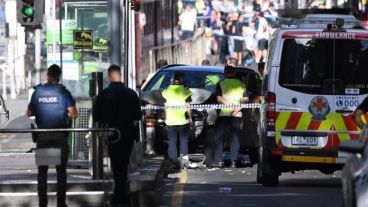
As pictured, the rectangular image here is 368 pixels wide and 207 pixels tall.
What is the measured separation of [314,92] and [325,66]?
0.40m

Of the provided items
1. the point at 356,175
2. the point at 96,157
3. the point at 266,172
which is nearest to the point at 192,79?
the point at 266,172

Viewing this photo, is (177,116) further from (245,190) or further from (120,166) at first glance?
(120,166)

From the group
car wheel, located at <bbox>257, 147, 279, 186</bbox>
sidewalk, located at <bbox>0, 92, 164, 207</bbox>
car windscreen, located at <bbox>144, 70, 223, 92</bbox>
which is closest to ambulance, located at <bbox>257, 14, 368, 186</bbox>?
car wheel, located at <bbox>257, 147, 279, 186</bbox>

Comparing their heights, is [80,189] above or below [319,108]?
below

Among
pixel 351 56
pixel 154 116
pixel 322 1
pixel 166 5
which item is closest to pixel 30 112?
pixel 351 56

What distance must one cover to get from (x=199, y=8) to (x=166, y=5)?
44.3 feet

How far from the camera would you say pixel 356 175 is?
11.0 m

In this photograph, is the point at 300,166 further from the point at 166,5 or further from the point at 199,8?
the point at 199,8

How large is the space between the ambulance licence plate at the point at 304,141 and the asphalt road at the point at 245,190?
0.67 m

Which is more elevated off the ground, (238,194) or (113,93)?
(113,93)

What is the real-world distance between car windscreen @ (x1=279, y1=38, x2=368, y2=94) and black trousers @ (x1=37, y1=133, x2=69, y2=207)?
174 inches

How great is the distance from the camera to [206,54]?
45875mm

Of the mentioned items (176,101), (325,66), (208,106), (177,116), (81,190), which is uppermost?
(325,66)

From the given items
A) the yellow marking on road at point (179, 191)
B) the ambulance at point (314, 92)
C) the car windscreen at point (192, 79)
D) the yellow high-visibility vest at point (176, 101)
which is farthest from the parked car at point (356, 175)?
the car windscreen at point (192, 79)
